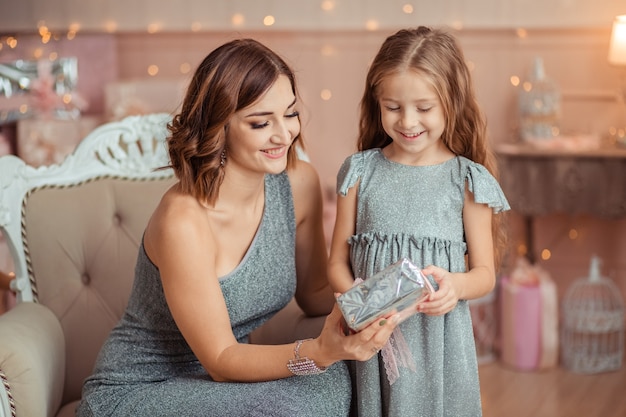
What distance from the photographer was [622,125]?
12.8 feet

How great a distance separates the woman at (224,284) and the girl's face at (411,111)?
0.21 meters

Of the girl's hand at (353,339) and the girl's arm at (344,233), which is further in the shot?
the girl's arm at (344,233)

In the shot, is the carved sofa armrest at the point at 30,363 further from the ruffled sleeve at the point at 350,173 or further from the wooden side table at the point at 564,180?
the wooden side table at the point at 564,180

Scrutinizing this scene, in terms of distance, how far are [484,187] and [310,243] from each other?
0.52 metres

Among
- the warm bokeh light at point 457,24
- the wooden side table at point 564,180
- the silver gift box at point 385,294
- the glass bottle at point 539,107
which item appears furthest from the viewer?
the warm bokeh light at point 457,24

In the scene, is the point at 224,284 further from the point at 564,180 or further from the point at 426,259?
the point at 564,180

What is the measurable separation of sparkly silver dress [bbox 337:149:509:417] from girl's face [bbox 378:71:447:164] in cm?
9

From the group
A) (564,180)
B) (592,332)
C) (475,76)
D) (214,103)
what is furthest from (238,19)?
(214,103)

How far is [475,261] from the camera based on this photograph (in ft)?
5.66

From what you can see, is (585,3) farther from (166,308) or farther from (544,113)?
(166,308)

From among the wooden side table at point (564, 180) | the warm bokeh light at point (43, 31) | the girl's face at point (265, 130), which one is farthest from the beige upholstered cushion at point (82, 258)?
the warm bokeh light at point (43, 31)

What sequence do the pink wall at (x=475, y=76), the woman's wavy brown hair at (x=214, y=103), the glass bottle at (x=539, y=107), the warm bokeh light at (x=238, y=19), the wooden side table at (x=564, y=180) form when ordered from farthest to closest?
the warm bokeh light at (x=238, y=19) < the pink wall at (x=475, y=76) < the glass bottle at (x=539, y=107) < the wooden side table at (x=564, y=180) < the woman's wavy brown hair at (x=214, y=103)

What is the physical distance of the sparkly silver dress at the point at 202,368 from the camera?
1.69 metres

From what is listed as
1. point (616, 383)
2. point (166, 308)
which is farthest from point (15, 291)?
point (616, 383)
